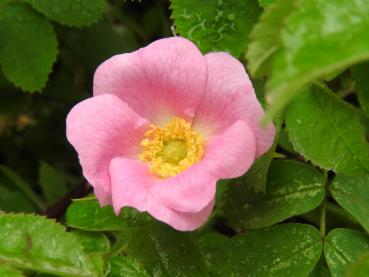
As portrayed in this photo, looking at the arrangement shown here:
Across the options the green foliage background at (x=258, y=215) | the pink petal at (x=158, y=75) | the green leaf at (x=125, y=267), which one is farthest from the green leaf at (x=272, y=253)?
the pink petal at (x=158, y=75)

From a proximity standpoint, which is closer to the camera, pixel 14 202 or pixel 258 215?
pixel 258 215

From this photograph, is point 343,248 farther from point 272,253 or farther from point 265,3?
point 265,3

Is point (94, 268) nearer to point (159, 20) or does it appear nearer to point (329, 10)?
point (329, 10)

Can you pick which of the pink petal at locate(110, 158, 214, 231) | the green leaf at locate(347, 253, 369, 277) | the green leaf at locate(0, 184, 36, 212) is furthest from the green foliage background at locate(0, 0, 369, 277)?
the green leaf at locate(0, 184, 36, 212)

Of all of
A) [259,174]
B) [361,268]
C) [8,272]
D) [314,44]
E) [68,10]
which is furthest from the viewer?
[68,10]

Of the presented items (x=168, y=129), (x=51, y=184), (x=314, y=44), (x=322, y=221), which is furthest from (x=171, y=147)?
(x=51, y=184)

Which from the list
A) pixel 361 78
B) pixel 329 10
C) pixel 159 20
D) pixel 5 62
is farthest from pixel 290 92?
pixel 159 20
